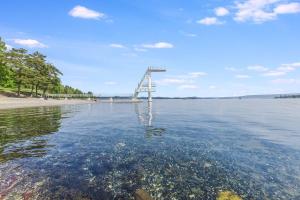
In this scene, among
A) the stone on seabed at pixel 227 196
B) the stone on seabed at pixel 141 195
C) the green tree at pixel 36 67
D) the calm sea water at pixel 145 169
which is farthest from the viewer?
the green tree at pixel 36 67

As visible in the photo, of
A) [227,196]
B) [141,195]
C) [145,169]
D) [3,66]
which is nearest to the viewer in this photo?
[141,195]

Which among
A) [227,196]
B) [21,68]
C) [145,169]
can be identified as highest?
[21,68]

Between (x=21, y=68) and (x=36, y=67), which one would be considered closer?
(x=21, y=68)

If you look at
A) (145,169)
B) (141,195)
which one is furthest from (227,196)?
(145,169)

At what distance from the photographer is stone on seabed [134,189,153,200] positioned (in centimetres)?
986

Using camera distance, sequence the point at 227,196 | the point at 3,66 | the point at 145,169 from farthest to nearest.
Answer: the point at 3,66, the point at 145,169, the point at 227,196

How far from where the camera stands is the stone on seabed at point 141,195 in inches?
388

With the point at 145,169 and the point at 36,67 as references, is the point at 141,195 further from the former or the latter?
the point at 36,67

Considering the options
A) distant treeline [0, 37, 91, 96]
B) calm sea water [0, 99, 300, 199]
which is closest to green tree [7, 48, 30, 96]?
distant treeline [0, 37, 91, 96]

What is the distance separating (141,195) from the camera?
33.0 ft

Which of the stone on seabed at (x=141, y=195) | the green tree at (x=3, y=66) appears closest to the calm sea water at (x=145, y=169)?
the stone on seabed at (x=141, y=195)

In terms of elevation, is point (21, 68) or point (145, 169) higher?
point (21, 68)

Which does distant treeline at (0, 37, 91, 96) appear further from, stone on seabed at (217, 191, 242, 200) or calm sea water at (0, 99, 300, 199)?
stone on seabed at (217, 191, 242, 200)

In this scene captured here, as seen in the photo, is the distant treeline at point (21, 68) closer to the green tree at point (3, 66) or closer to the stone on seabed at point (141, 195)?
the green tree at point (3, 66)
